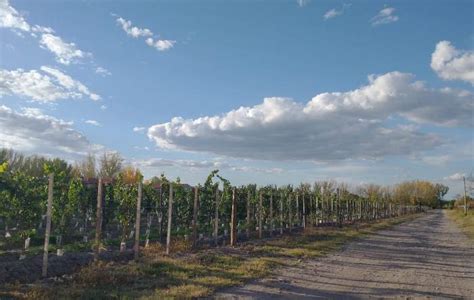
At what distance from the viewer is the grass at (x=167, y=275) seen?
7461 mm

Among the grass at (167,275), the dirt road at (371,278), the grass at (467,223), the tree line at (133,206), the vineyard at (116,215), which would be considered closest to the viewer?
the grass at (167,275)

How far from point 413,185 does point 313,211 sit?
99729 mm

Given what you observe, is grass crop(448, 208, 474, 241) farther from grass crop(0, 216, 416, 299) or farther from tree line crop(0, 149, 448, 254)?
grass crop(0, 216, 416, 299)

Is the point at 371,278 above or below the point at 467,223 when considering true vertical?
below

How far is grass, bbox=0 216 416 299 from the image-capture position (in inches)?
294

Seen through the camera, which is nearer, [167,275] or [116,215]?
[167,275]

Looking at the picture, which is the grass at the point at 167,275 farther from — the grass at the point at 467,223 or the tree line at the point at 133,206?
the grass at the point at 467,223

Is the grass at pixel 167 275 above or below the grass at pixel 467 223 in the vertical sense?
below

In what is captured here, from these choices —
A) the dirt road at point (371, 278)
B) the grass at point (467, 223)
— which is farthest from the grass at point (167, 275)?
the grass at point (467, 223)

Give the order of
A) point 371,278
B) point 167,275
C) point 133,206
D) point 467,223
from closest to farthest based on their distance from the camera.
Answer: point 167,275 < point 371,278 < point 133,206 < point 467,223

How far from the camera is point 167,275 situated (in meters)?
9.48

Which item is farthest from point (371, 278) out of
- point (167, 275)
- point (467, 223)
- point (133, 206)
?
point (467, 223)

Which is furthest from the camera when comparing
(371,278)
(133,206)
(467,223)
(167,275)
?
(467,223)

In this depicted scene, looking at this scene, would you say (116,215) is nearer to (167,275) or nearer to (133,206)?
(133,206)
